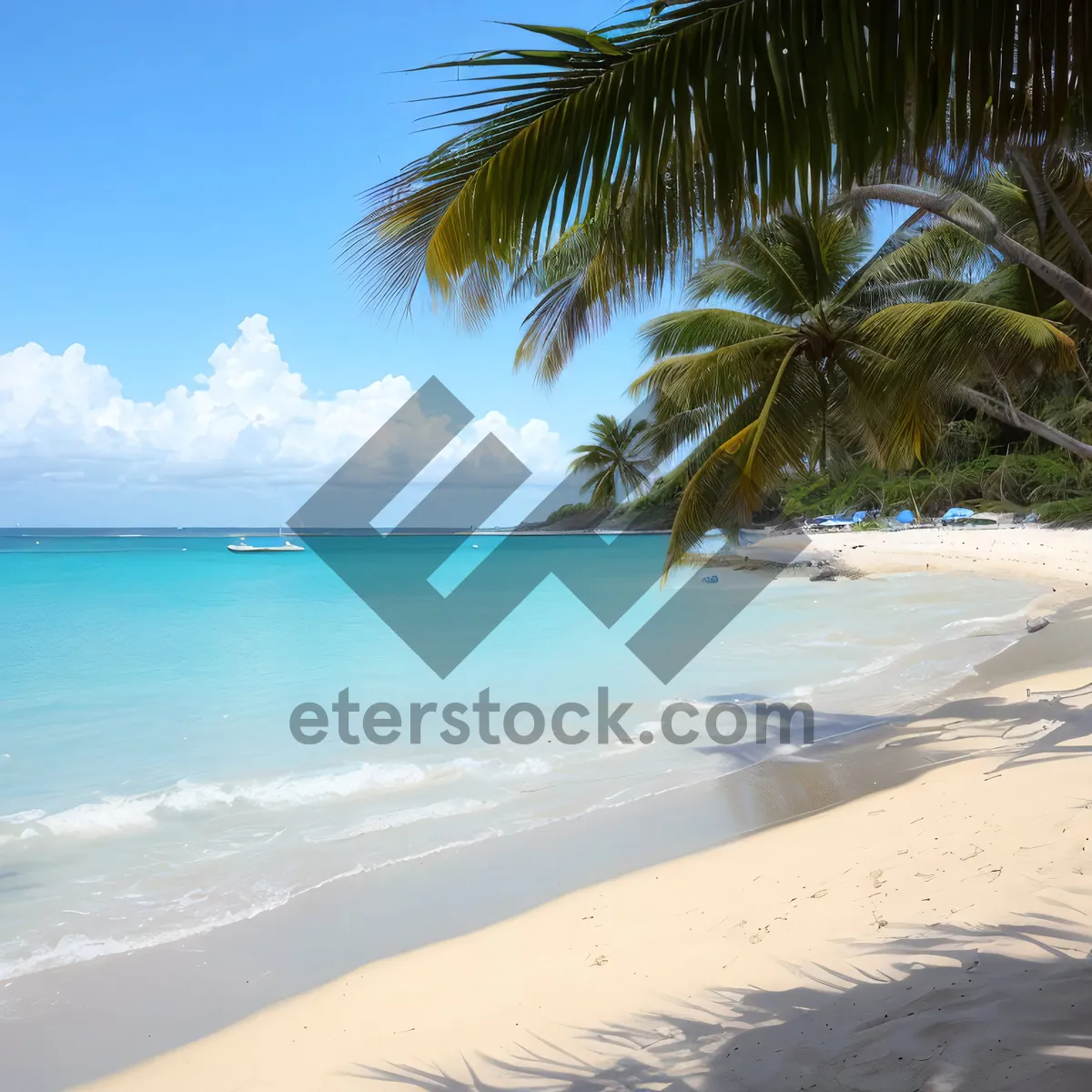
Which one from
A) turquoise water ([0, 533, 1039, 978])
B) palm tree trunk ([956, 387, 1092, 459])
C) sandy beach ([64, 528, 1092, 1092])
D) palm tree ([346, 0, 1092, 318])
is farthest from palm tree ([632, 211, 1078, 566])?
palm tree ([346, 0, 1092, 318])

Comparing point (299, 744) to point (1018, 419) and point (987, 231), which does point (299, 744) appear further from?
point (987, 231)

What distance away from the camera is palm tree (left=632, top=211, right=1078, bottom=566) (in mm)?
6297

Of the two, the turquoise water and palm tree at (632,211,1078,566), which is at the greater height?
palm tree at (632,211,1078,566)

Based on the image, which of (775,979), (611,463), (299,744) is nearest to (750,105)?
(775,979)

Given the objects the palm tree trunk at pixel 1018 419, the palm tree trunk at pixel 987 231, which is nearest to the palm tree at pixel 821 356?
the palm tree trunk at pixel 1018 419

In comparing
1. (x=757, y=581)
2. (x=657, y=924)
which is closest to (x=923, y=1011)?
(x=657, y=924)

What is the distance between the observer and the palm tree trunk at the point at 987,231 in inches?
134

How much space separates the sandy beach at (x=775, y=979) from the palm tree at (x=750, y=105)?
7.18 feet

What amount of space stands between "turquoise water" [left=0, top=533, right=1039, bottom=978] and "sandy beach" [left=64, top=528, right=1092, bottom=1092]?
1.45 meters

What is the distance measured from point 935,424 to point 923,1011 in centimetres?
606

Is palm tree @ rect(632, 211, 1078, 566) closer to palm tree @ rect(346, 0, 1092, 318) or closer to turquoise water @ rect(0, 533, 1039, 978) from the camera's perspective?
turquoise water @ rect(0, 533, 1039, 978)

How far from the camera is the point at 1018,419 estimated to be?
714cm

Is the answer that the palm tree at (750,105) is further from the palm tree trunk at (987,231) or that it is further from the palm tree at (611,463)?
the palm tree at (611,463)

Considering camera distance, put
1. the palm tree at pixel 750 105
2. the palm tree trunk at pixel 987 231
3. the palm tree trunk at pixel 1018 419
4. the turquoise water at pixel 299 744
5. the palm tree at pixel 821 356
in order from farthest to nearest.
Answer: the palm tree at pixel 821 356 → the palm tree trunk at pixel 1018 419 → the turquoise water at pixel 299 744 → the palm tree trunk at pixel 987 231 → the palm tree at pixel 750 105
